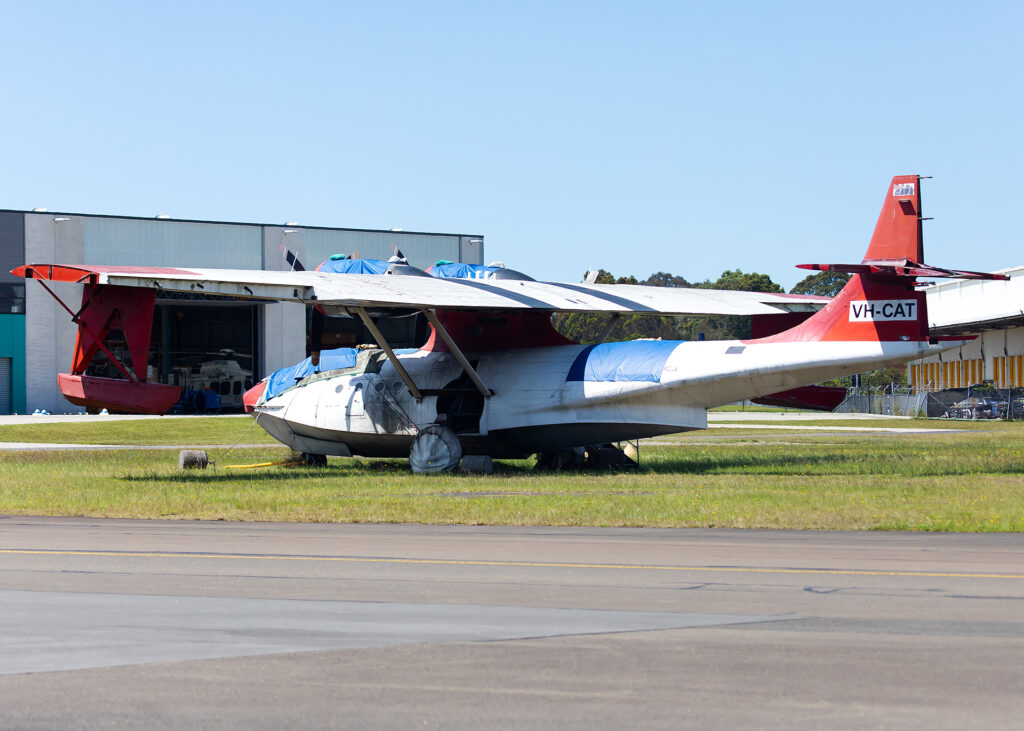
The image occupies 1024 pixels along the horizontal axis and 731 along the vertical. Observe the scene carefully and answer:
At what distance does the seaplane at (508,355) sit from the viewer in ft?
68.8

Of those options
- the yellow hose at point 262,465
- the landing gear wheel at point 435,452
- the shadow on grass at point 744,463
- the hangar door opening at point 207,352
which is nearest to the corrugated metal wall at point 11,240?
the hangar door opening at point 207,352

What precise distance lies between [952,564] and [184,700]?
301 inches

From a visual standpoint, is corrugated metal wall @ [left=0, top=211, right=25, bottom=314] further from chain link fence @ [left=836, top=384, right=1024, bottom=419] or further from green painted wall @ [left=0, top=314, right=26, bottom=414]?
chain link fence @ [left=836, top=384, right=1024, bottom=419]

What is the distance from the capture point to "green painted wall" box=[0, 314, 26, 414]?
63.3 meters

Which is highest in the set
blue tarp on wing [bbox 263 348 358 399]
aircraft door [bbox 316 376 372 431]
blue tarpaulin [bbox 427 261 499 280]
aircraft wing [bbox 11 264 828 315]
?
blue tarpaulin [bbox 427 261 499 280]

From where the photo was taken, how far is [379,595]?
393 inches

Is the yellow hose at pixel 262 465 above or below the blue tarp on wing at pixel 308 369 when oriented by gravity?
below

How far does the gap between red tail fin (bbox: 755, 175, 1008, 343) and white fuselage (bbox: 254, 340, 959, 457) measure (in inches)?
11.4

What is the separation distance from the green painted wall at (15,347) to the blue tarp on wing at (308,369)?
40821mm

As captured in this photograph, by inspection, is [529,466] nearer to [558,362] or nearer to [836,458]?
[558,362]

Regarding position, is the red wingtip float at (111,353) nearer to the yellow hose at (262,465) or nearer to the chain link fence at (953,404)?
the yellow hose at (262,465)

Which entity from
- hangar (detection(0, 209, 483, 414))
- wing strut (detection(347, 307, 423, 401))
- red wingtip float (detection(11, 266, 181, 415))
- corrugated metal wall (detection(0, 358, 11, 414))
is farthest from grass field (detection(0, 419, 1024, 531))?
corrugated metal wall (detection(0, 358, 11, 414))

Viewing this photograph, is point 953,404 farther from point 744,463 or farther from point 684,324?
point 684,324

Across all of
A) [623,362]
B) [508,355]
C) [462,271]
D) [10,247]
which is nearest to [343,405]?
[508,355]
